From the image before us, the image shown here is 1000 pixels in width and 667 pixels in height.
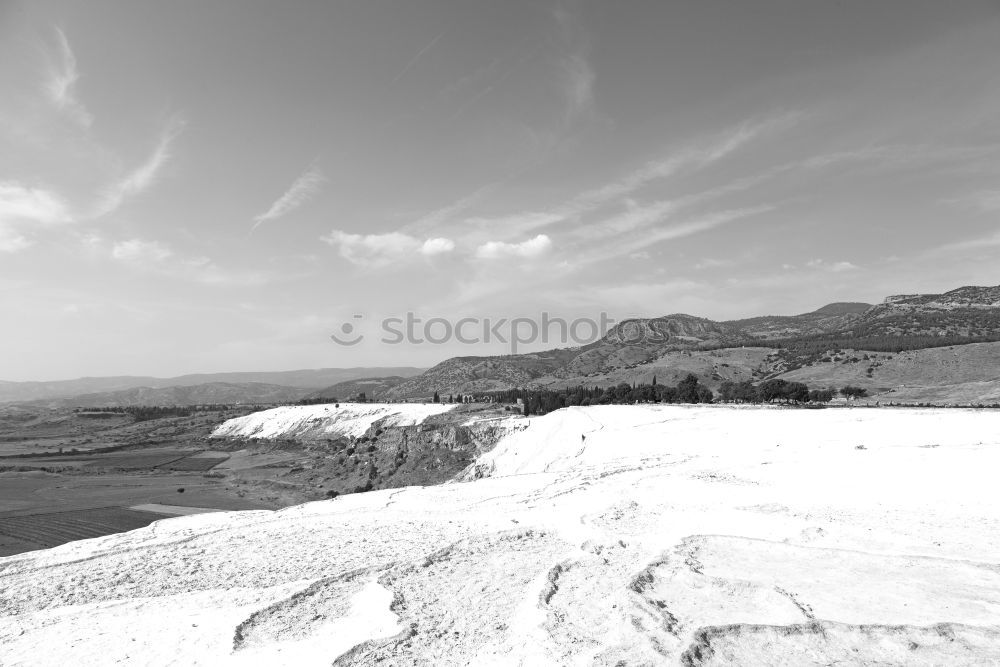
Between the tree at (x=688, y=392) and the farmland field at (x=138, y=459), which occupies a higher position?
the tree at (x=688, y=392)

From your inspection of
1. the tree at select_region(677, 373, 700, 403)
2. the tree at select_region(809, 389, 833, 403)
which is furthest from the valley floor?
the tree at select_region(809, 389, 833, 403)

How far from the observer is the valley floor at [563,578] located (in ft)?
32.1

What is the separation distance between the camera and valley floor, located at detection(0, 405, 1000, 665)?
9781mm

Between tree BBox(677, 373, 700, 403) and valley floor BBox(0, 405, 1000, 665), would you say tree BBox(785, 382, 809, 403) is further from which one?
valley floor BBox(0, 405, 1000, 665)

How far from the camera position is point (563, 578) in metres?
13.0

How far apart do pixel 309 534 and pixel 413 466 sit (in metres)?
42.5

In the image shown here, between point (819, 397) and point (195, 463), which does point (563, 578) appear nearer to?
point (819, 397)

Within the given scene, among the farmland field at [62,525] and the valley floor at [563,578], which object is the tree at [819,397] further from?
the farmland field at [62,525]

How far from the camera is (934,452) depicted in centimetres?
2680

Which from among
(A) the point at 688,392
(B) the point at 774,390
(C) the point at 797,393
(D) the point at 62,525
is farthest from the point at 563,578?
(C) the point at 797,393

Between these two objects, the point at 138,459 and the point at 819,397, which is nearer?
the point at 819,397

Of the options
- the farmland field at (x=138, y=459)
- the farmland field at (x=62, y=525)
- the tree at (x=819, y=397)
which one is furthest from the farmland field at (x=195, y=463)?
the tree at (x=819, y=397)

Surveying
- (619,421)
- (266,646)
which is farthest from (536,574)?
(619,421)

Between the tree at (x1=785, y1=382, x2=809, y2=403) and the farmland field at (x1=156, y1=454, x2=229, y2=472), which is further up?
the tree at (x1=785, y1=382, x2=809, y2=403)
